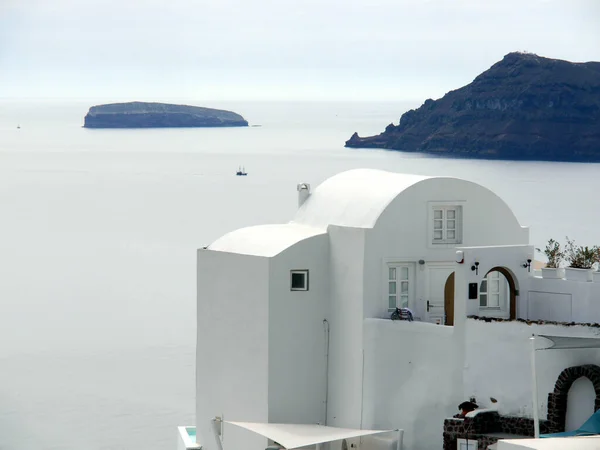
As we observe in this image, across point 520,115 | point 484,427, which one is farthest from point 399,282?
point 520,115

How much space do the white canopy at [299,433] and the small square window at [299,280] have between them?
2.87 meters

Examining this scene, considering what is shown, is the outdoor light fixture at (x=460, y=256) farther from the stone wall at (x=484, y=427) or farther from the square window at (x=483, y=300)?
the stone wall at (x=484, y=427)

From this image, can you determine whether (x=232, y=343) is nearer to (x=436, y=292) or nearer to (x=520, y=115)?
(x=436, y=292)

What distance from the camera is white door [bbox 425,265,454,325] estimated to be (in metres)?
28.0

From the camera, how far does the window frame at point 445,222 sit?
91.7 feet

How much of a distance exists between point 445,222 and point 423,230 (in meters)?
0.59

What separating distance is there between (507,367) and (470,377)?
0.99m

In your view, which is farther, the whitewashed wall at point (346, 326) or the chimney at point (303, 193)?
the chimney at point (303, 193)

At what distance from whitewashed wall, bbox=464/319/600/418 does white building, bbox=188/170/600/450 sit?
0.25ft

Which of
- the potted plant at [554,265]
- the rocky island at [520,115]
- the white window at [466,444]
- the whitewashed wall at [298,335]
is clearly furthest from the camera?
the rocky island at [520,115]

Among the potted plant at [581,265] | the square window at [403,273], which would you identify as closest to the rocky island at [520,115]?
the square window at [403,273]

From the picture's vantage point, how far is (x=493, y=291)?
26.6 metres

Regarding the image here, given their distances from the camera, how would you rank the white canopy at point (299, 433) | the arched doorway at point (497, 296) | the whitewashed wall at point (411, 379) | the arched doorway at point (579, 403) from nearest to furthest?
the arched doorway at point (579, 403), the whitewashed wall at point (411, 379), the arched doorway at point (497, 296), the white canopy at point (299, 433)

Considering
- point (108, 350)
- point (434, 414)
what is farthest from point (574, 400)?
point (108, 350)
